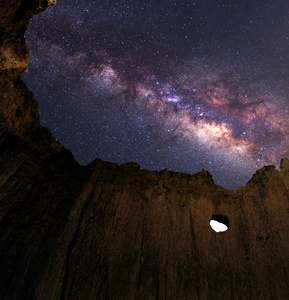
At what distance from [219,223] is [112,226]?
4.82 meters

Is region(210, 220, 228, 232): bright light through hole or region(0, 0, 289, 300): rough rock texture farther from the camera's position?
region(210, 220, 228, 232): bright light through hole

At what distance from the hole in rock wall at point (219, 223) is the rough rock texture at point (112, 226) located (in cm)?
24

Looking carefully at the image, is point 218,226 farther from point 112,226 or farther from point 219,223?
point 112,226

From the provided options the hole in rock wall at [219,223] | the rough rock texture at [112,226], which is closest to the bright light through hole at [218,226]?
the hole in rock wall at [219,223]

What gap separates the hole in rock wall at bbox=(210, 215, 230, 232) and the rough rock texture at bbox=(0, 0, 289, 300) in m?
0.24

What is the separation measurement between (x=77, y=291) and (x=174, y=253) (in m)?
4.02

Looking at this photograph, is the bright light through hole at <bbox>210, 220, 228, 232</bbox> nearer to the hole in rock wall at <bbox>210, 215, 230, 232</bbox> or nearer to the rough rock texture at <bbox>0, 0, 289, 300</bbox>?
the hole in rock wall at <bbox>210, 215, 230, 232</bbox>

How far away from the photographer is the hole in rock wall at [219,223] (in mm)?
9648

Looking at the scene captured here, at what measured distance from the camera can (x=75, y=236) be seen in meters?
9.18

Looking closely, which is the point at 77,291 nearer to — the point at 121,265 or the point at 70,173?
the point at 121,265

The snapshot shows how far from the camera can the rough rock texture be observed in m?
7.74

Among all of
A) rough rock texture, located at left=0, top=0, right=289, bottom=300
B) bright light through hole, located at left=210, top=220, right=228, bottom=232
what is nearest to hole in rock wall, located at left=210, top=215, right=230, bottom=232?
bright light through hole, located at left=210, top=220, right=228, bottom=232

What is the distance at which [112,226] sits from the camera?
9.60m

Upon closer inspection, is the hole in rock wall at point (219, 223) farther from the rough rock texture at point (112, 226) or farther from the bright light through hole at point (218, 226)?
the rough rock texture at point (112, 226)
